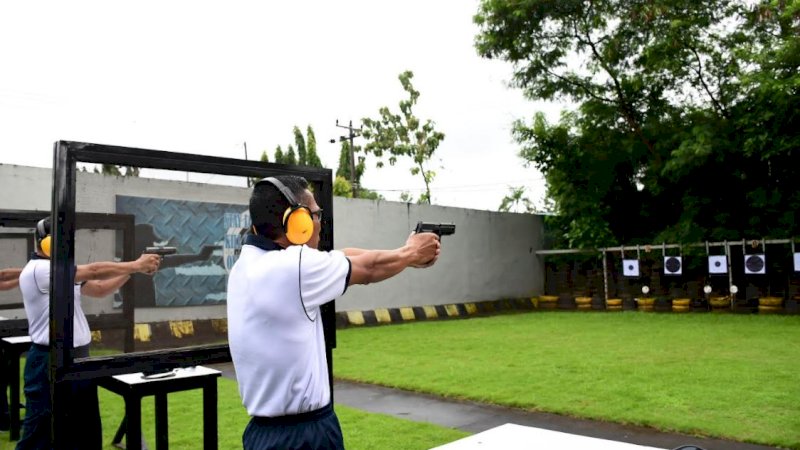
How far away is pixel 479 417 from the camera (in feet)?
15.5

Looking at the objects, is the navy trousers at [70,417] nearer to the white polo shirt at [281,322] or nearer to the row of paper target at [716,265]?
the white polo shirt at [281,322]

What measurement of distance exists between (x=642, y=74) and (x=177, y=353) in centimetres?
1406

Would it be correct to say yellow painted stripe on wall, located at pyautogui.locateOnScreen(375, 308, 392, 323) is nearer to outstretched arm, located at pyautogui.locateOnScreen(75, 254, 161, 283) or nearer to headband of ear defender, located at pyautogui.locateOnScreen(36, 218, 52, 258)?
headband of ear defender, located at pyautogui.locateOnScreen(36, 218, 52, 258)

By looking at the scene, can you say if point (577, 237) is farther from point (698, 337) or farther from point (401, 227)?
point (698, 337)

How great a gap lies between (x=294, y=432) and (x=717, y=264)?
13485mm

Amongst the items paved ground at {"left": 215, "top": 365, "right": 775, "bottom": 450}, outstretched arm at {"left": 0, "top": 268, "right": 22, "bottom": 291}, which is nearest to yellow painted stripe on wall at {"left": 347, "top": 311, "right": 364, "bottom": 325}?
paved ground at {"left": 215, "top": 365, "right": 775, "bottom": 450}

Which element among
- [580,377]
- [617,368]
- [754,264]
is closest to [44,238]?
[580,377]

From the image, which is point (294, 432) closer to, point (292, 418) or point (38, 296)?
point (292, 418)

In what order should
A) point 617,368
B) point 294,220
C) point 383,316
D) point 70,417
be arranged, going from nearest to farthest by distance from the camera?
point 294,220 → point 70,417 → point 617,368 → point 383,316

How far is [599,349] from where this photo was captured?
805 cm

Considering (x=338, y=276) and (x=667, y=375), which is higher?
(x=338, y=276)

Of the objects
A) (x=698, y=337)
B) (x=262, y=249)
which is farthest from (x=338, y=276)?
(x=698, y=337)

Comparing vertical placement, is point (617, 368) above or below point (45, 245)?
below

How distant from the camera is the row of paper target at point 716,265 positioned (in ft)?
42.4
